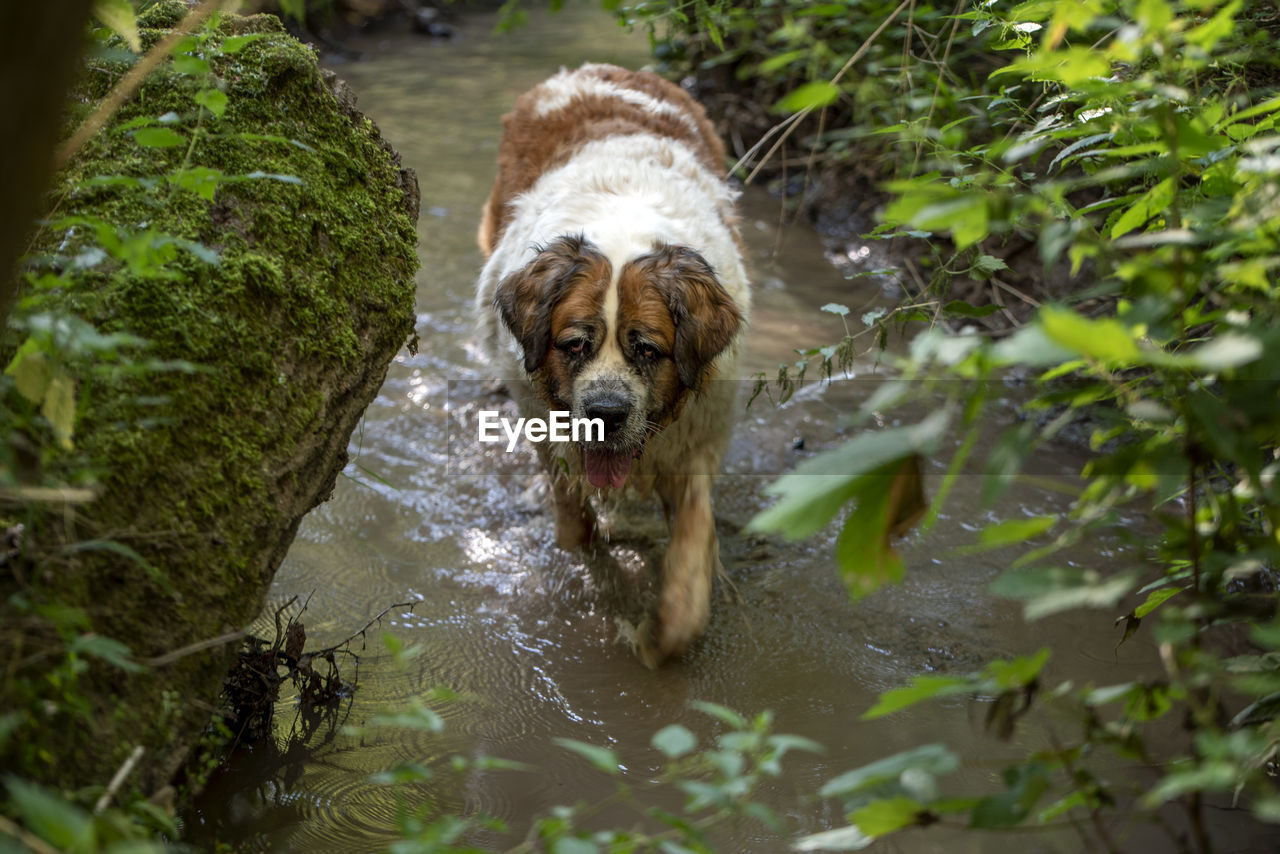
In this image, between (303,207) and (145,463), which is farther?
(303,207)

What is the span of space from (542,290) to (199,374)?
1282 millimetres

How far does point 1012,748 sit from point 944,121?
386 cm

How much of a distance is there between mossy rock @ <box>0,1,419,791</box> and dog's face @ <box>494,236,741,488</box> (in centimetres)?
53

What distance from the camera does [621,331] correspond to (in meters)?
3.07

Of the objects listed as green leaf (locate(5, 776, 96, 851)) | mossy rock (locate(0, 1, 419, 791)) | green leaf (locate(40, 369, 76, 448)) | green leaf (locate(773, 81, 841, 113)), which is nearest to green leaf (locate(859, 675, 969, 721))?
green leaf (locate(773, 81, 841, 113))

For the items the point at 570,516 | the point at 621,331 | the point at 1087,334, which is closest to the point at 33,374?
the point at 1087,334

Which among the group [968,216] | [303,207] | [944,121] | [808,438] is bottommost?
[808,438]

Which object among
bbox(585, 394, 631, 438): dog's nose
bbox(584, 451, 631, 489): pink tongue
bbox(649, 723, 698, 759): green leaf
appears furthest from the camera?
bbox(584, 451, 631, 489): pink tongue

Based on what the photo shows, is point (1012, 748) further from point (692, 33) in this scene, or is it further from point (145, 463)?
point (692, 33)

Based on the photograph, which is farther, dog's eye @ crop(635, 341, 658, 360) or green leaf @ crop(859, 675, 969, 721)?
dog's eye @ crop(635, 341, 658, 360)

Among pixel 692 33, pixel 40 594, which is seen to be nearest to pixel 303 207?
pixel 40 594

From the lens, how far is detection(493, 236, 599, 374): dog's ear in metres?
3.12

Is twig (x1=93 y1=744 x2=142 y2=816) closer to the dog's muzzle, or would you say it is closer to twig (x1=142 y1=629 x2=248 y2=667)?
twig (x1=142 y1=629 x2=248 y2=667)

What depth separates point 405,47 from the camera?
40.8 ft
